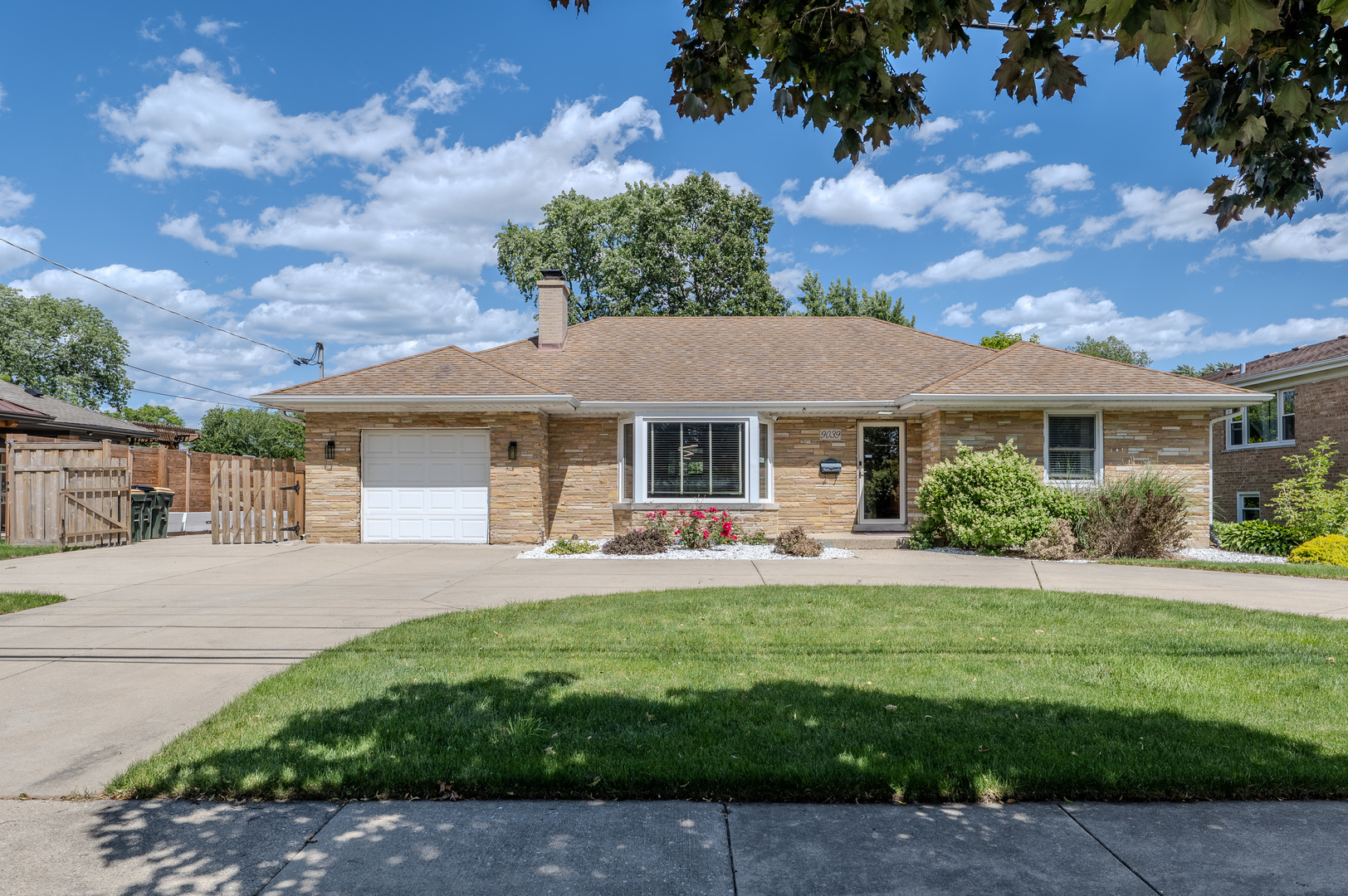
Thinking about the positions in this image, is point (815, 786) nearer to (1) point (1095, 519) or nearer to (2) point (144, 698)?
(2) point (144, 698)

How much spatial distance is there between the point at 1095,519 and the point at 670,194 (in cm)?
2474

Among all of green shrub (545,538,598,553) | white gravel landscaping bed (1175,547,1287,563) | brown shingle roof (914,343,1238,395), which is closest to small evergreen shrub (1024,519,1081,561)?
white gravel landscaping bed (1175,547,1287,563)

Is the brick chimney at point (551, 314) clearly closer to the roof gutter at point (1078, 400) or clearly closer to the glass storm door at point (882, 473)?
the glass storm door at point (882, 473)

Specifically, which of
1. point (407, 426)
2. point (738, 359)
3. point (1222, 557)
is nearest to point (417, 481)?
point (407, 426)

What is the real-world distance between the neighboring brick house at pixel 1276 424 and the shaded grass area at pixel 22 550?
22.4 m

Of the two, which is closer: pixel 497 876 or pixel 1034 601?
pixel 497 876

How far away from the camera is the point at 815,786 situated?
3326 mm

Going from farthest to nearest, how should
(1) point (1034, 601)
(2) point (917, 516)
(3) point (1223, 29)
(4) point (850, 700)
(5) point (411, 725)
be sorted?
(2) point (917, 516) → (1) point (1034, 601) → (4) point (850, 700) → (5) point (411, 725) → (3) point (1223, 29)

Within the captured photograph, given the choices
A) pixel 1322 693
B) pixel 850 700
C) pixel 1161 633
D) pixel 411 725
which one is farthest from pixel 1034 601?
pixel 411 725

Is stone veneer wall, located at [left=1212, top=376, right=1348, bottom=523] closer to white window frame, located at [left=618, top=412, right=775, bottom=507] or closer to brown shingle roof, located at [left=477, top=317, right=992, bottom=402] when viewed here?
brown shingle roof, located at [left=477, top=317, right=992, bottom=402]

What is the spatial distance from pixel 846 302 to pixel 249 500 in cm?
2648

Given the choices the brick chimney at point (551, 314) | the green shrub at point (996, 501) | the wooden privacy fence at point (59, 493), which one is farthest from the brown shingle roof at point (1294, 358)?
the wooden privacy fence at point (59, 493)

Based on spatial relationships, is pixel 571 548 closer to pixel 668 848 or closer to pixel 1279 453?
pixel 668 848

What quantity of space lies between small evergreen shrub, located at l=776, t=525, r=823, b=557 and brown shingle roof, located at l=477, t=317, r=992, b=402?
120 inches
